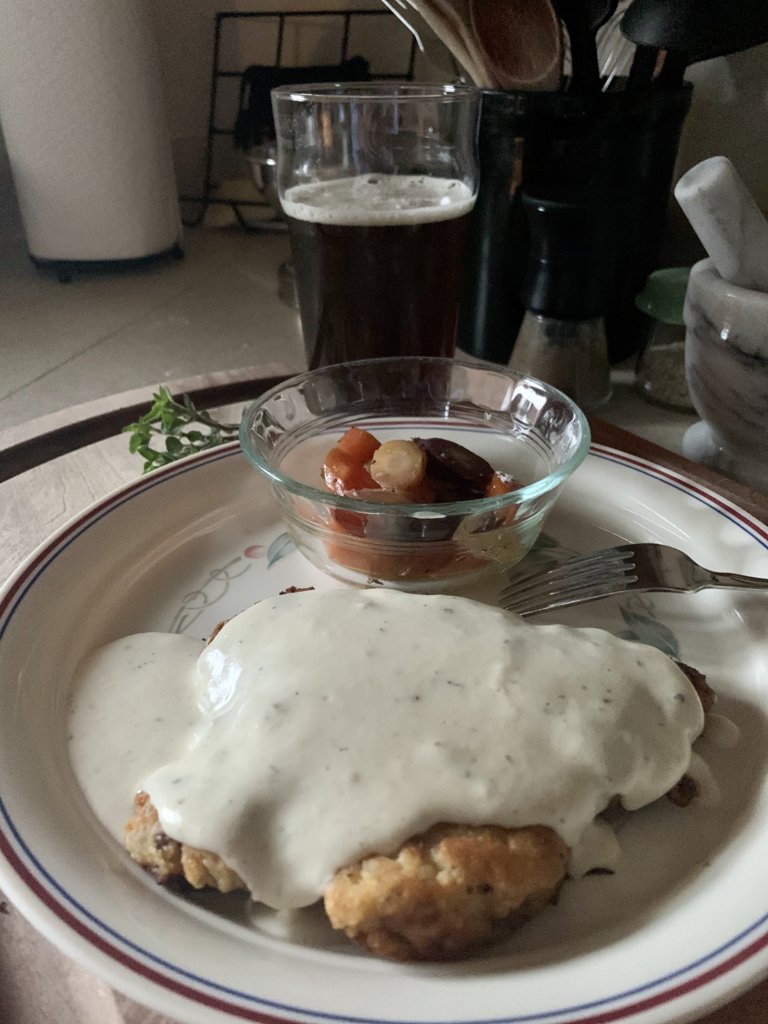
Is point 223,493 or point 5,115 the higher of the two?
point 5,115

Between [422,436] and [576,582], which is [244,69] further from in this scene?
[576,582]

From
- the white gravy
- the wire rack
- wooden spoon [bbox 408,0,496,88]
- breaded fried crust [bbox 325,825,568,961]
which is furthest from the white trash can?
breaded fried crust [bbox 325,825,568,961]

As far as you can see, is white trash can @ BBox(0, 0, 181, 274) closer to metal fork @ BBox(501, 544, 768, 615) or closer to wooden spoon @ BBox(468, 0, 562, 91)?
wooden spoon @ BBox(468, 0, 562, 91)

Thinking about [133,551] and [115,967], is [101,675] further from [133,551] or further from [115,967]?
[115,967]

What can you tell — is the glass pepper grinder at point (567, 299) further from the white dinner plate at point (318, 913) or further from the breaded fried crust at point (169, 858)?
the breaded fried crust at point (169, 858)

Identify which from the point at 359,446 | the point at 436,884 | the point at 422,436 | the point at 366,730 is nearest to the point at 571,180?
the point at 422,436

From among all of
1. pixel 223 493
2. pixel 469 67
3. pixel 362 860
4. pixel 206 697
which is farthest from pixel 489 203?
pixel 362 860

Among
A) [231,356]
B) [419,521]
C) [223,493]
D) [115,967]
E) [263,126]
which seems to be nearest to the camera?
[115,967]
